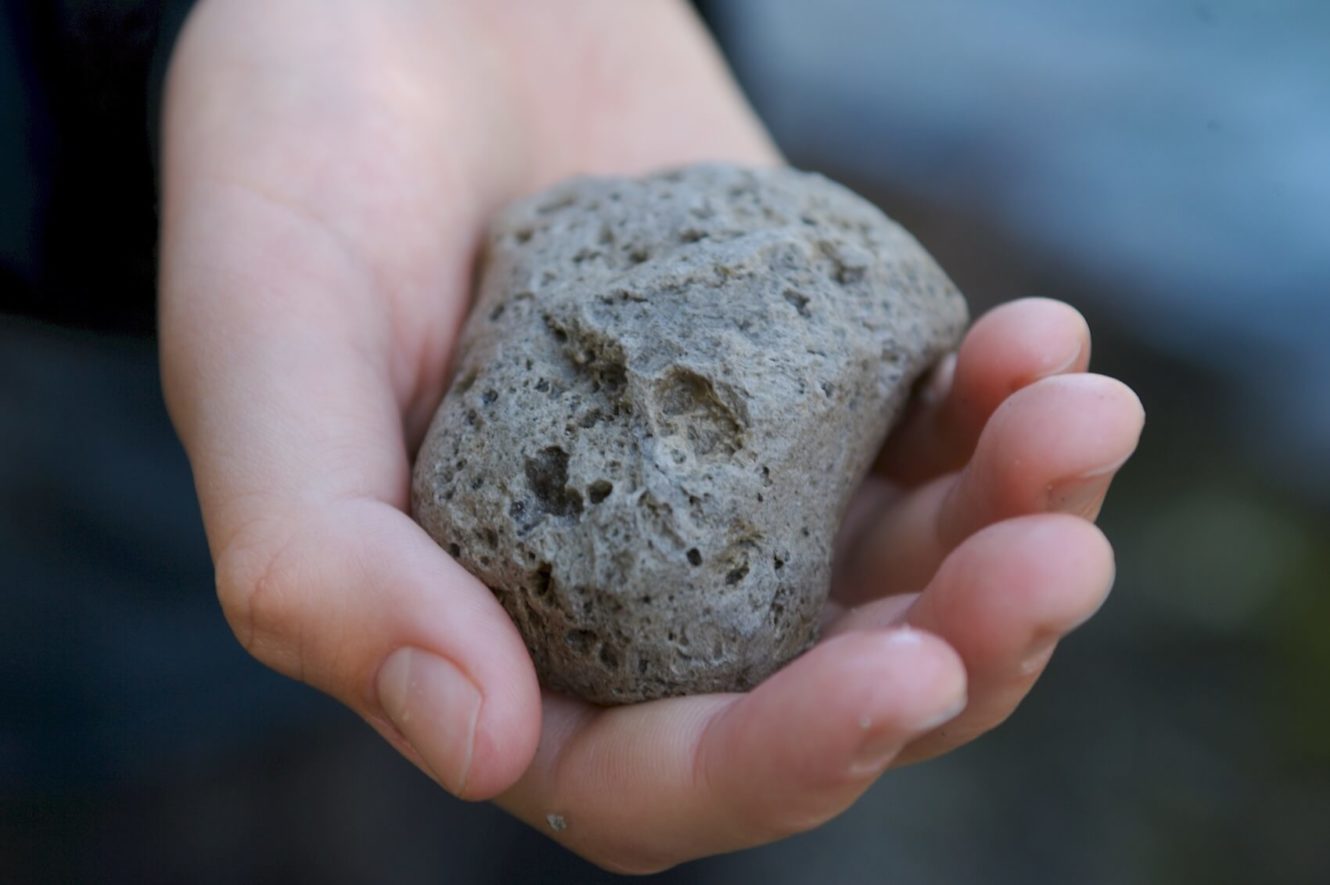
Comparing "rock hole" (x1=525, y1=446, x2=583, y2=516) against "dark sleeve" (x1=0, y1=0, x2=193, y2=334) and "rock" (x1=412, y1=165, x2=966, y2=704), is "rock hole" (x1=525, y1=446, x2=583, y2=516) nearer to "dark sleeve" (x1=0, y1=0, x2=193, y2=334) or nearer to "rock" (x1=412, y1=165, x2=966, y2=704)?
"rock" (x1=412, y1=165, x2=966, y2=704)

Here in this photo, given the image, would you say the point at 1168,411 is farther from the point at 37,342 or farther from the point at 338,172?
the point at 37,342

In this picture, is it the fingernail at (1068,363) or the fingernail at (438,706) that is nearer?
the fingernail at (438,706)

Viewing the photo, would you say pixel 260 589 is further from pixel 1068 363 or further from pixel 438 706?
pixel 1068 363

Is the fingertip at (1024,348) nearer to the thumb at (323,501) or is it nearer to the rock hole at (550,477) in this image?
the rock hole at (550,477)

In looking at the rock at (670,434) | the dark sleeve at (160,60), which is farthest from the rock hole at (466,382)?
the dark sleeve at (160,60)

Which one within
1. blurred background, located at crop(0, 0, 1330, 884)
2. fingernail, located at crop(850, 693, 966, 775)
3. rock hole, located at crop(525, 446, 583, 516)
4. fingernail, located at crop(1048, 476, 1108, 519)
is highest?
fingernail, located at crop(1048, 476, 1108, 519)

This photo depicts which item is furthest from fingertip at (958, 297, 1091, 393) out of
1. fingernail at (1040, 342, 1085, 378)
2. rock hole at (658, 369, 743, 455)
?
rock hole at (658, 369, 743, 455)
